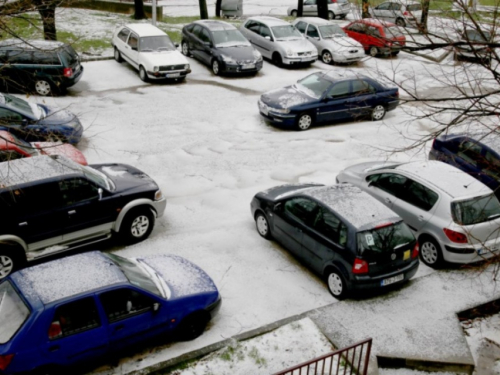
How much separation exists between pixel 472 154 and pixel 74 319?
9.76 metres

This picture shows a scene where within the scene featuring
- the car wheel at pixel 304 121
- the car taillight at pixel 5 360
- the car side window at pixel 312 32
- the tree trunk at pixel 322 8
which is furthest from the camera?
the tree trunk at pixel 322 8

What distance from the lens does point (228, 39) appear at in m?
21.2

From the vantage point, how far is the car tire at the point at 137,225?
10446 mm

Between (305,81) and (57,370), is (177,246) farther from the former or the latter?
(305,81)

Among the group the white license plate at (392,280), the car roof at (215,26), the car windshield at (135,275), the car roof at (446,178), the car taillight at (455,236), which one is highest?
the car roof at (215,26)

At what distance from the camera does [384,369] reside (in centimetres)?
791

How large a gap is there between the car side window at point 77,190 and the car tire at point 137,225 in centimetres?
79

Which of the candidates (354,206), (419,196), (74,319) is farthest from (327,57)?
(74,319)

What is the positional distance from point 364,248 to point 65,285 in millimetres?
4582

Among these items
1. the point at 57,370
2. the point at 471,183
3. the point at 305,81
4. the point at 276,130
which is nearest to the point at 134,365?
the point at 57,370

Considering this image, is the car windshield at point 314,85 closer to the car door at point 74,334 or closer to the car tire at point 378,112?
the car tire at point 378,112

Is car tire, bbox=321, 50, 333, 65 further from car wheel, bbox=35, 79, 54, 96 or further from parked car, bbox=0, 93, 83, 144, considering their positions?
parked car, bbox=0, 93, 83, 144

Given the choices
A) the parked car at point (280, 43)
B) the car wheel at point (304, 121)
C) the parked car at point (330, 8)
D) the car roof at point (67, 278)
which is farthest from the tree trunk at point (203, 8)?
the car roof at point (67, 278)

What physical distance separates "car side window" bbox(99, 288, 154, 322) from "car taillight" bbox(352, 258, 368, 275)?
3.32m
